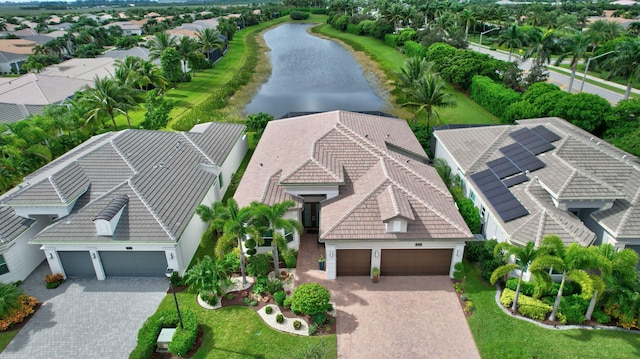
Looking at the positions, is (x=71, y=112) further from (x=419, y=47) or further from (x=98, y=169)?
(x=419, y=47)

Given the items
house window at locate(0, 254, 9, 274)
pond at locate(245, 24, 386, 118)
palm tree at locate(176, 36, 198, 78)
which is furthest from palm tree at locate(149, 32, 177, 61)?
house window at locate(0, 254, 9, 274)

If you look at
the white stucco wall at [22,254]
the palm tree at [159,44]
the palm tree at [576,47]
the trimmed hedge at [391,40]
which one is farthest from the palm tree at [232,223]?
the trimmed hedge at [391,40]

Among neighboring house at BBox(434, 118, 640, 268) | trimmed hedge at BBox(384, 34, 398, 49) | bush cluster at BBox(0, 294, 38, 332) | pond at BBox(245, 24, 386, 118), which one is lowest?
pond at BBox(245, 24, 386, 118)

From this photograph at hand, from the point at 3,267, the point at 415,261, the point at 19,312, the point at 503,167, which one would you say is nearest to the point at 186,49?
the point at 3,267

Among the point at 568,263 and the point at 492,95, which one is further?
the point at 492,95

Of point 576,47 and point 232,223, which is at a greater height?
point 576,47

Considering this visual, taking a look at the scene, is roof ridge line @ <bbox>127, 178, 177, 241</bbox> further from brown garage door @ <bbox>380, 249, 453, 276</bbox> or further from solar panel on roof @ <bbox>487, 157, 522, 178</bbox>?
solar panel on roof @ <bbox>487, 157, 522, 178</bbox>

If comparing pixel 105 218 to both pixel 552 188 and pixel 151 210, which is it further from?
pixel 552 188
